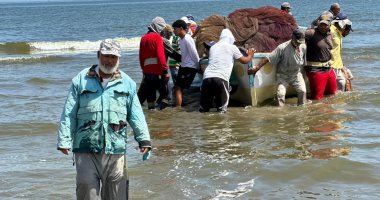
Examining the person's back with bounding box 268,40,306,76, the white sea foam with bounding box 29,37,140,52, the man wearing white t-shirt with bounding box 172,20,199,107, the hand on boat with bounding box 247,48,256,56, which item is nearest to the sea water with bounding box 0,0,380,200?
the man wearing white t-shirt with bounding box 172,20,199,107

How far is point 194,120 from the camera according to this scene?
33.4 feet

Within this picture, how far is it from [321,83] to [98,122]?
6.69m

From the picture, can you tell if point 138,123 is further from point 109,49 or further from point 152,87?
point 152,87

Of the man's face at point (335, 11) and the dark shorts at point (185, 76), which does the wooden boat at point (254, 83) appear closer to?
the dark shorts at point (185, 76)

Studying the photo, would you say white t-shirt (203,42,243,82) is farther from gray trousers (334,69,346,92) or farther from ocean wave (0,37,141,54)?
ocean wave (0,37,141,54)

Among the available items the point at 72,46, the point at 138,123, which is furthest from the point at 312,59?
the point at 72,46

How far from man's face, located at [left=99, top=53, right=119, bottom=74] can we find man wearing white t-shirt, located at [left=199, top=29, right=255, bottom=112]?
5183 mm

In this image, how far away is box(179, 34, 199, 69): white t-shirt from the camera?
412 inches

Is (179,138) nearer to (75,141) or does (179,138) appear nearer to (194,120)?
(194,120)

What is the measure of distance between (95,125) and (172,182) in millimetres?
2168

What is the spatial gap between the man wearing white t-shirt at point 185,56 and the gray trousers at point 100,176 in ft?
18.8

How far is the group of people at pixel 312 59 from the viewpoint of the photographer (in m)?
10.2

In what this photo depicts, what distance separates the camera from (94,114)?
4.78 metres

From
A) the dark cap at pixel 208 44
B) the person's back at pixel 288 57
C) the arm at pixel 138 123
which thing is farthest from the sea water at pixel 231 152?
the arm at pixel 138 123
